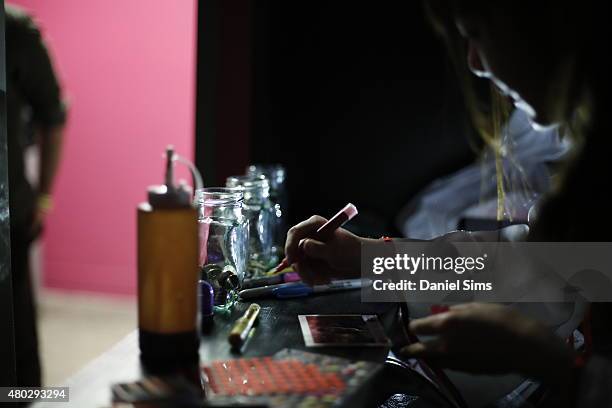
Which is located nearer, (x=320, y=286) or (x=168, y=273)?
(x=168, y=273)

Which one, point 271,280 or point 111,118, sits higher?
point 111,118

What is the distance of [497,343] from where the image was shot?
750 mm

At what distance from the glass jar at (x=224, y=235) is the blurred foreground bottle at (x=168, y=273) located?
0.21 metres

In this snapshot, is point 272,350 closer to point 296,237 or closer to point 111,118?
point 296,237

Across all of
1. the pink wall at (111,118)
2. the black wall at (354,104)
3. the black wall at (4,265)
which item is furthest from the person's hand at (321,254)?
the pink wall at (111,118)

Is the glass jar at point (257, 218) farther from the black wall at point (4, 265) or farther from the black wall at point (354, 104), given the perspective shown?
the black wall at point (354, 104)

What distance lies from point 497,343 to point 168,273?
1.14 ft

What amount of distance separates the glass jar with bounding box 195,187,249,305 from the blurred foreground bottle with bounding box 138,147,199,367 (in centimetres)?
21

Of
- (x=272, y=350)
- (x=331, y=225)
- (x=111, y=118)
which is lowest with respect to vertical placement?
(x=272, y=350)

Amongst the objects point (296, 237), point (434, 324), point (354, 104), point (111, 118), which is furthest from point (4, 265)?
point (111, 118)

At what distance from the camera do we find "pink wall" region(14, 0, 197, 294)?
11.9 feet

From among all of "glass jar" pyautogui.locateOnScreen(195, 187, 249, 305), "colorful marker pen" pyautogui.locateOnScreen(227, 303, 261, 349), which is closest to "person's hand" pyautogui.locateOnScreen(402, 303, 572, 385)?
"colorful marker pen" pyautogui.locateOnScreen(227, 303, 261, 349)

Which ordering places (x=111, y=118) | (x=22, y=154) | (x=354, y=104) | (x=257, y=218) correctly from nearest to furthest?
(x=257, y=218) < (x=22, y=154) < (x=354, y=104) < (x=111, y=118)

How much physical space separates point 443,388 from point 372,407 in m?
0.10
